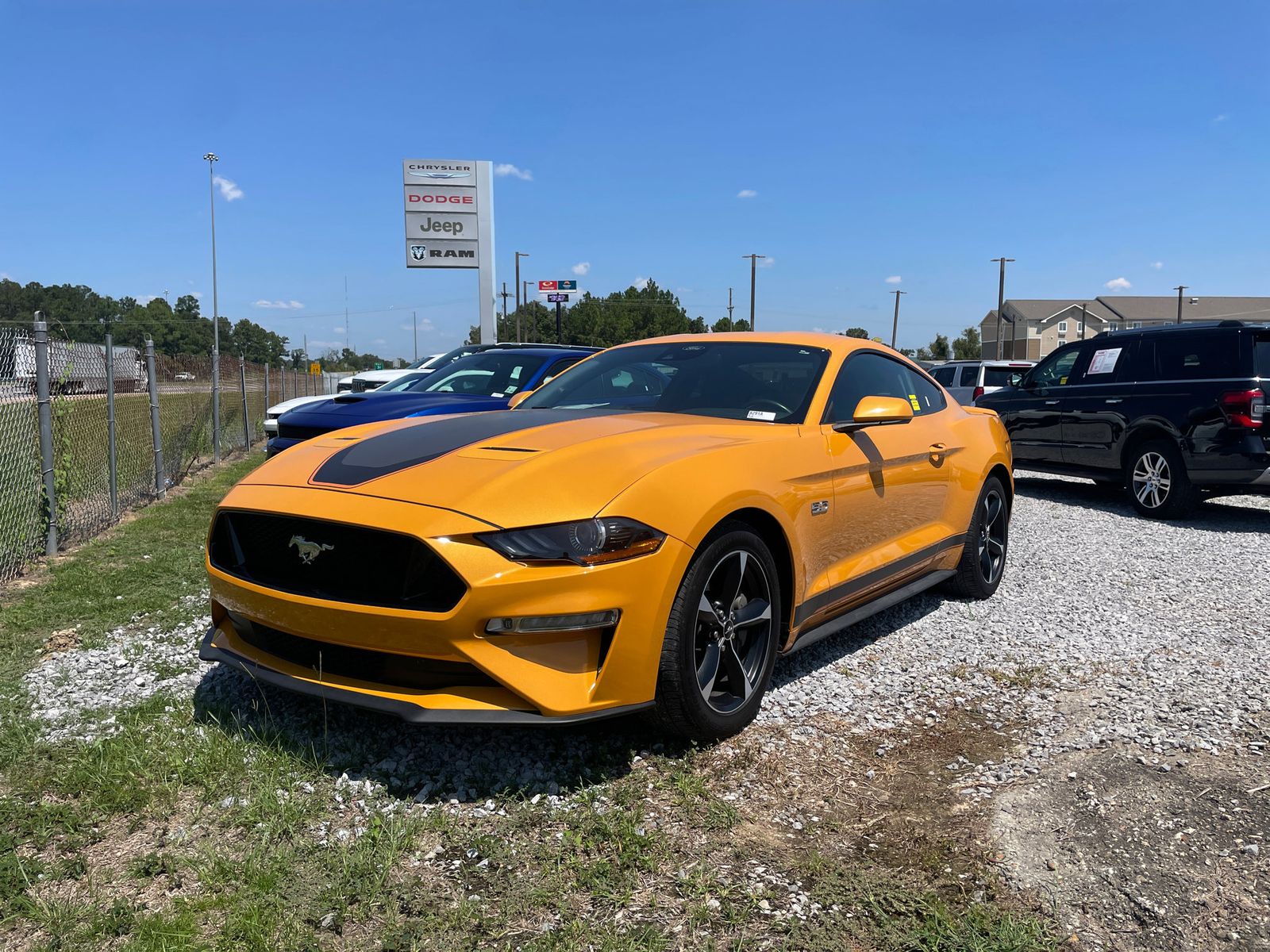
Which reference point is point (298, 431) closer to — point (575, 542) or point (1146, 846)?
point (575, 542)

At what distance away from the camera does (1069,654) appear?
4469mm

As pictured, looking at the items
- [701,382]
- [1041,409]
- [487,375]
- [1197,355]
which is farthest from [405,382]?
[1197,355]

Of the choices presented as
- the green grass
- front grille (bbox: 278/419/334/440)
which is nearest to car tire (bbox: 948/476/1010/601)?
the green grass

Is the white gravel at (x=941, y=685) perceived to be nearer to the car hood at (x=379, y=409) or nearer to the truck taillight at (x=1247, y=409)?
the truck taillight at (x=1247, y=409)

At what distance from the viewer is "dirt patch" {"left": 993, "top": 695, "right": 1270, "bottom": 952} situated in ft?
7.40

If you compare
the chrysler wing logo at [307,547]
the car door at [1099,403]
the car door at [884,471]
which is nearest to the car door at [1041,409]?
the car door at [1099,403]

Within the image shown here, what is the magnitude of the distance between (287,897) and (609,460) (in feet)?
5.15

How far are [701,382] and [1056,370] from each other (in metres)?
7.34

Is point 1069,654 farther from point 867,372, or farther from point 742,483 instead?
point 742,483

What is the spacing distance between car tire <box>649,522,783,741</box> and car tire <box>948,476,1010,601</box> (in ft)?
7.48

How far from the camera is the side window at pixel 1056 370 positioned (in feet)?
32.4

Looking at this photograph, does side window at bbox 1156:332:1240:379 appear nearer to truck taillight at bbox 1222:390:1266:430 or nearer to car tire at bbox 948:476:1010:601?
truck taillight at bbox 1222:390:1266:430

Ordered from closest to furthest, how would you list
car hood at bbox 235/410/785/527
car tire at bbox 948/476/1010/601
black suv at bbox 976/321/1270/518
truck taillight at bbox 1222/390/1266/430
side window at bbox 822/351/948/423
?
car hood at bbox 235/410/785/527, side window at bbox 822/351/948/423, car tire at bbox 948/476/1010/601, truck taillight at bbox 1222/390/1266/430, black suv at bbox 976/321/1270/518

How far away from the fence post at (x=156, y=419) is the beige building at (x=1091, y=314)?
8639cm
